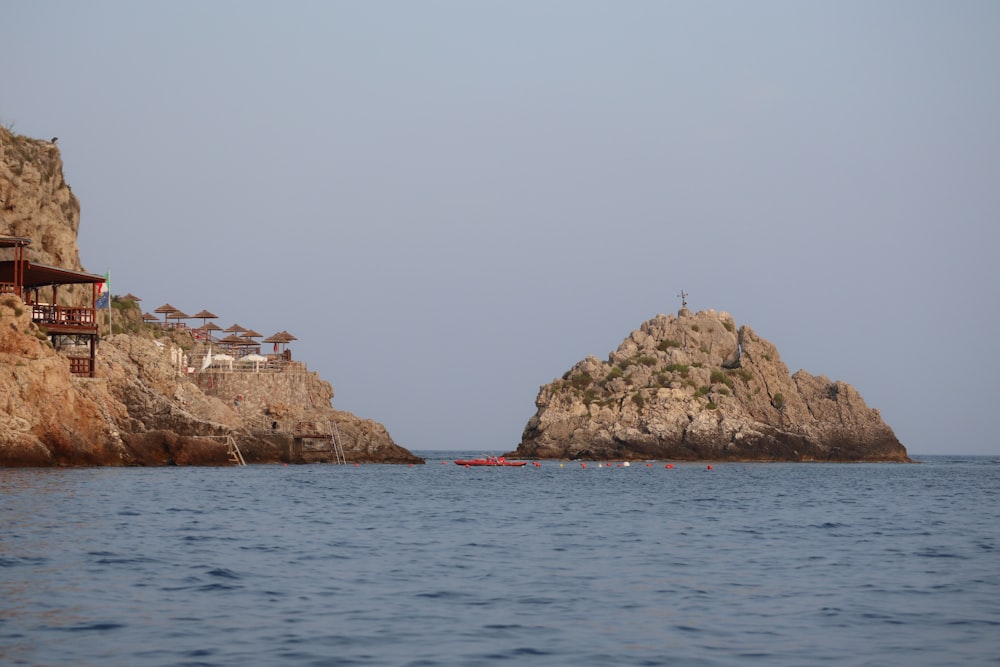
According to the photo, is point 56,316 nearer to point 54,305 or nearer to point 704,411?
point 54,305

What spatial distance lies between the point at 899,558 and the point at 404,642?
15742 mm

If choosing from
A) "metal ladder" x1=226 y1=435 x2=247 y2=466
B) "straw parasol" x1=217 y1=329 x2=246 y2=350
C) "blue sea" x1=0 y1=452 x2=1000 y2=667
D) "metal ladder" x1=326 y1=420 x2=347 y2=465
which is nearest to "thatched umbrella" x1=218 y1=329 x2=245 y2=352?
"straw parasol" x1=217 y1=329 x2=246 y2=350

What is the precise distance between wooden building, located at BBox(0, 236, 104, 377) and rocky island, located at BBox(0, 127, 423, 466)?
20 cm

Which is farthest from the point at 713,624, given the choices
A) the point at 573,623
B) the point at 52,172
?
the point at 52,172

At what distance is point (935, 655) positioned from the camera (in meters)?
15.0

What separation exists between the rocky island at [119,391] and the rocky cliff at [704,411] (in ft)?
79.7

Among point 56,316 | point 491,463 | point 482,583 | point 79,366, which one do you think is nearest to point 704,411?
point 491,463

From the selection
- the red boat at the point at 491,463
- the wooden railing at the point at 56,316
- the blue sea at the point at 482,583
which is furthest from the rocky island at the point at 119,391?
the blue sea at the point at 482,583

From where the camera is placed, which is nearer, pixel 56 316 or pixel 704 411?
pixel 56 316

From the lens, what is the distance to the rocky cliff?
117 meters

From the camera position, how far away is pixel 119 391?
222 ft

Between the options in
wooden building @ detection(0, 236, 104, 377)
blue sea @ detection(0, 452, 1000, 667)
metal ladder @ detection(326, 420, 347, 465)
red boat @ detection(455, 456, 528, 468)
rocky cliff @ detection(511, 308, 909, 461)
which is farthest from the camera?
rocky cliff @ detection(511, 308, 909, 461)

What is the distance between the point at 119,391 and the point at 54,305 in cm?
668

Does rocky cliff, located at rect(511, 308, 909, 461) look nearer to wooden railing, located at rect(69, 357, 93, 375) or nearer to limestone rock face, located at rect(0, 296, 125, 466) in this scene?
wooden railing, located at rect(69, 357, 93, 375)
